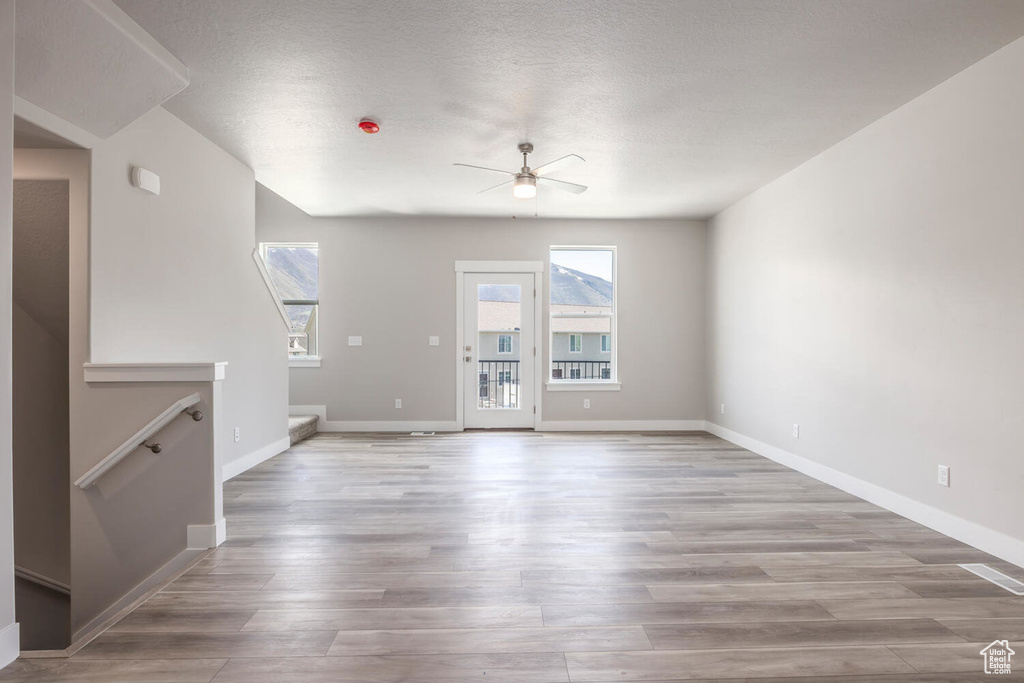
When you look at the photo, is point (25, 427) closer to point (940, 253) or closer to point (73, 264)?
point (73, 264)

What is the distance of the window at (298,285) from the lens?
21.7ft

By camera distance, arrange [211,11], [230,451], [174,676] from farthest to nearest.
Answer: [230,451] → [211,11] → [174,676]

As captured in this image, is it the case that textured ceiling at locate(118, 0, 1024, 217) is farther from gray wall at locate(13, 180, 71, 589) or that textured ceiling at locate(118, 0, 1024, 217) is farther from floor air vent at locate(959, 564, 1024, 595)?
floor air vent at locate(959, 564, 1024, 595)

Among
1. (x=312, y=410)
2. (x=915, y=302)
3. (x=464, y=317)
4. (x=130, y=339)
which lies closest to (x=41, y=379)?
(x=130, y=339)

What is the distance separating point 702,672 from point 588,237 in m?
5.54

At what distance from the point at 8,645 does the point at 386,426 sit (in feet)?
15.5

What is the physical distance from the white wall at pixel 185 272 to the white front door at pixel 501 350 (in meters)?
2.40

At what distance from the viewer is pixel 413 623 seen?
203 cm

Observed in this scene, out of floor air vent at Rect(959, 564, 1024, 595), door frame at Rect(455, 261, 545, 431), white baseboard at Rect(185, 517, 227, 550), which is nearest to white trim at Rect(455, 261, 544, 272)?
door frame at Rect(455, 261, 545, 431)

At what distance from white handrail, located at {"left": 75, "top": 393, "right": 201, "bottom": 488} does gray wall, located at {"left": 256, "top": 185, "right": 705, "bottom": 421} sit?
3.70 m

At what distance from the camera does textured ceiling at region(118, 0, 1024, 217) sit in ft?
7.92

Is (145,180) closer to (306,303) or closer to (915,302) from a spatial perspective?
(306,303)

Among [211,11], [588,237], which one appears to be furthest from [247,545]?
[588,237]

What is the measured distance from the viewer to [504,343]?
21.9 ft
